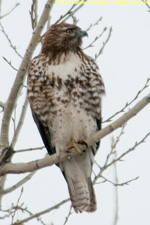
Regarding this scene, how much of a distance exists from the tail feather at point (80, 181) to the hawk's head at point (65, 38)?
1324 millimetres

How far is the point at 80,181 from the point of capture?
4.77 m

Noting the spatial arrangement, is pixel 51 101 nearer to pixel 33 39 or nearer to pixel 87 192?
pixel 33 39

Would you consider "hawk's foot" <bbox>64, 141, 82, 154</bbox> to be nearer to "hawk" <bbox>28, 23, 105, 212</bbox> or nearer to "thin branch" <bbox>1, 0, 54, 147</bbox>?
"hawk" <bbox>28, 23, 105, 212</bbox>

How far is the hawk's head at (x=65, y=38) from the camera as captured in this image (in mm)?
4586

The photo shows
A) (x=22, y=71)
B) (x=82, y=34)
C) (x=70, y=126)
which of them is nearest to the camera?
(x=22, y=71)

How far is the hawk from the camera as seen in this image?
4223 millimetres

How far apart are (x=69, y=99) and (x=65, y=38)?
865 millimetres

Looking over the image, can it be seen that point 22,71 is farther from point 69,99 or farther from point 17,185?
point 17,185

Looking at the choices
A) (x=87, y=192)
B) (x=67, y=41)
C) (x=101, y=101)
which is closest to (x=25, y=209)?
(x=87, y=192)

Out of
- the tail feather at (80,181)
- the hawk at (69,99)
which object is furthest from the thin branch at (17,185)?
the tail feather at (80,181)

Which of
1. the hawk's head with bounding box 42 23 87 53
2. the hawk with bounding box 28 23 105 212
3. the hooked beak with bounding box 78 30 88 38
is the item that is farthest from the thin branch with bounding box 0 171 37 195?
the hooked beak with bounding box 78 30 88 38

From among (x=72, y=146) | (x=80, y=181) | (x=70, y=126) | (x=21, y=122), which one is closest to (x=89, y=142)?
(x=72, y=146)

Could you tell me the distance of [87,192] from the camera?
15.3 ft

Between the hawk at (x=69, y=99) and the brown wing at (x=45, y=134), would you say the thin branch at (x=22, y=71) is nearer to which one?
the hawk at (x=69, y=99)
